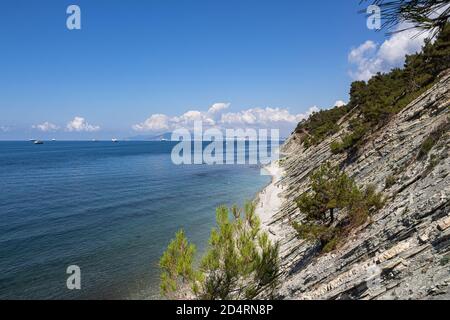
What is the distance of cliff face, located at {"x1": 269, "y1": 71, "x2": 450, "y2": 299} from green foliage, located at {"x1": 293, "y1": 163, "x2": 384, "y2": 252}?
89cm

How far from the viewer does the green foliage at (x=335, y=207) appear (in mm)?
20172

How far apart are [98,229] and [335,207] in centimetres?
3393

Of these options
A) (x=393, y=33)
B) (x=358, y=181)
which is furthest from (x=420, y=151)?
(x=393, y=33)

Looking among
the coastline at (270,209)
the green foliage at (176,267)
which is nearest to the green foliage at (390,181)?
the coastline at (270,209)

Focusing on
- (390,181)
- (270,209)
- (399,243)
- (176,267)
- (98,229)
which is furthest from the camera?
(270,209)

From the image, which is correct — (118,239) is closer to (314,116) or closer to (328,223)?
(328,223)

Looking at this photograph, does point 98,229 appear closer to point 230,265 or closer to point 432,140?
point 230,265

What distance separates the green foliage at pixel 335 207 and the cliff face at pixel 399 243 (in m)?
0.89

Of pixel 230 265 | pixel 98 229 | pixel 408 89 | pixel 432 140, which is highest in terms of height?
pixel 408 89

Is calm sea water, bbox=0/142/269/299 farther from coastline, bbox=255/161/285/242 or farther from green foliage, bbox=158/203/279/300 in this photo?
green foliage, bbox=158/203/279/300

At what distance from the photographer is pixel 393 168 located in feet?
80.4

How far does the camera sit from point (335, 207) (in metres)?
21.8

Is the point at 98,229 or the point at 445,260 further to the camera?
the point at 98,229

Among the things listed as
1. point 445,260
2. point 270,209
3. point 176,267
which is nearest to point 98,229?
point 270,209
